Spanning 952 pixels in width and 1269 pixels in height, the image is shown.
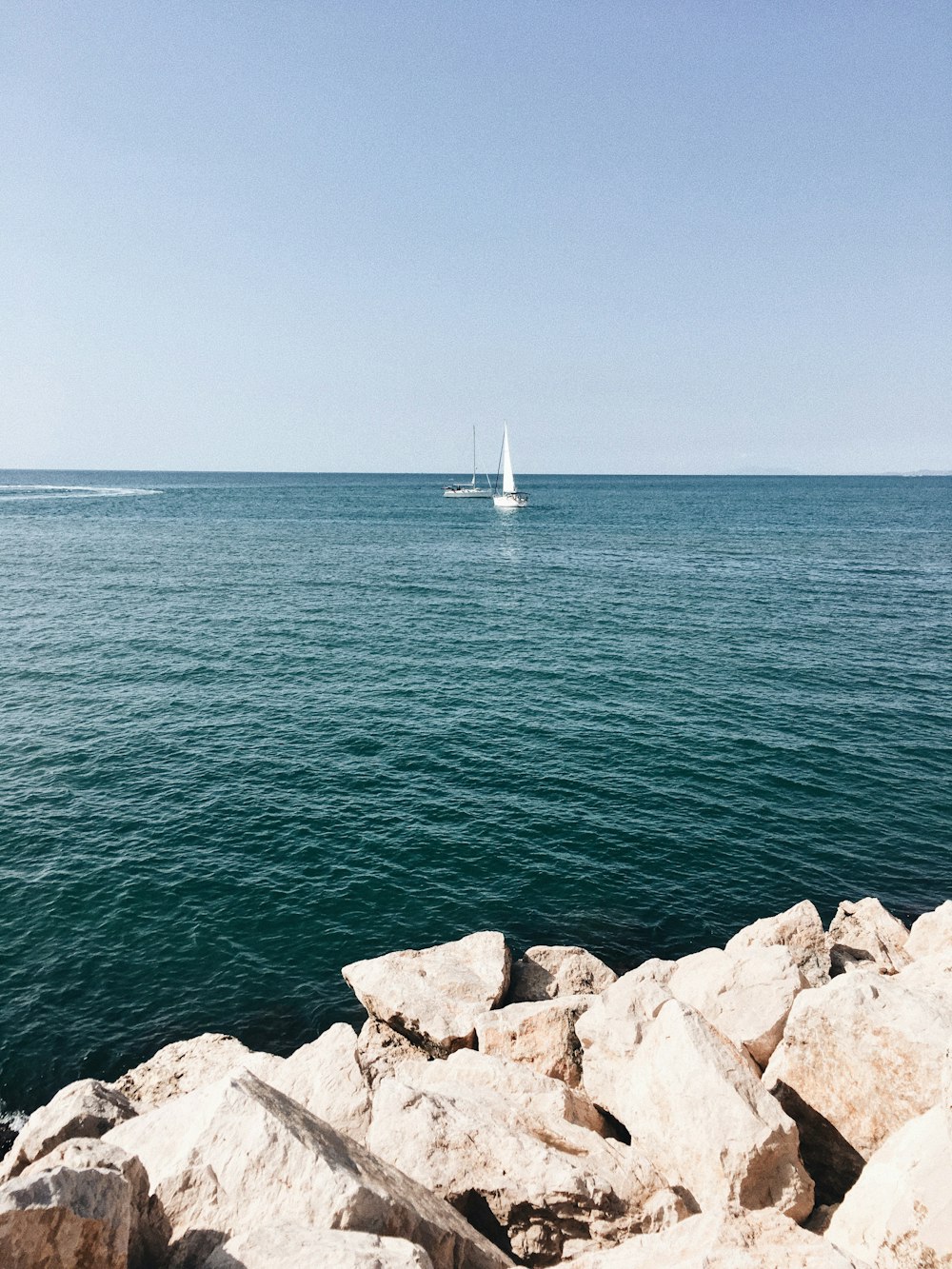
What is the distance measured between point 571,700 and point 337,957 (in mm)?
27997

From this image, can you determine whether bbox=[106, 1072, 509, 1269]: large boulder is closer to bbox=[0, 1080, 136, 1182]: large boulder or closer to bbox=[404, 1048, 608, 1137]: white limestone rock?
bbox=[404, 1048, 608, 1137]: white limestone rock

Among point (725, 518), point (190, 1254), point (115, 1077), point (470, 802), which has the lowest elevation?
point (115, 1077)

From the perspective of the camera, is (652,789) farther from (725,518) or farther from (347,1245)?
(725,518)

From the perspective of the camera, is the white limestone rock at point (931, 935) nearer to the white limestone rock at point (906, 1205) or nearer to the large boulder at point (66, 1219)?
the white limestone rock at point (906, 1205)

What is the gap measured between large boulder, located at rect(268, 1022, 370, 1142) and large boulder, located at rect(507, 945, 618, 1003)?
6.90 m

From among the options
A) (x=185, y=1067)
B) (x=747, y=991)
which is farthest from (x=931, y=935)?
(x=185, y=1067)

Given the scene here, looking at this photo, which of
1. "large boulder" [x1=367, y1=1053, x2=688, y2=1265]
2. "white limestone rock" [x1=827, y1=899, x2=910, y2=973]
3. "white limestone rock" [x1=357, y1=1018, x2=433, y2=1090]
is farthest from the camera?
"white limestone rock" [x1=827, y1=899, x2=910, y2=973]

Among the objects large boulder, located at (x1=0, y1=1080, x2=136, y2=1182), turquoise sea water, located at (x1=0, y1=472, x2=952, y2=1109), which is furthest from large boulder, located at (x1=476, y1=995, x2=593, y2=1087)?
large boulder, located at (x1=0, y1=1080, x2=136, y2=1182)

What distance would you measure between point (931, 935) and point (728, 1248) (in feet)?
58.6

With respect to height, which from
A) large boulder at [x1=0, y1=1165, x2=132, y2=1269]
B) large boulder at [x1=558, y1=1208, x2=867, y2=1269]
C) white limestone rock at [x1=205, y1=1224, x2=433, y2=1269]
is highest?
large boulder at [x1=0, y1=1165, x2=132, y2=1269]

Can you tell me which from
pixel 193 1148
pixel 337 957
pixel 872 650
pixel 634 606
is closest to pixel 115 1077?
Answer: pixel 337 957

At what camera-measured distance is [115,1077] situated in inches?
955

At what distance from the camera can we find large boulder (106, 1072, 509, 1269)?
1225cm

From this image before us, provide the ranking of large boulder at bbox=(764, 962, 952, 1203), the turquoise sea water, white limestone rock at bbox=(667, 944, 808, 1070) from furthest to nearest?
the turquoise sea water → white limestone rock at bbox=(667, 944, 808, 1070) → large boulder at bbox=(764, 962, 952, 1203)
